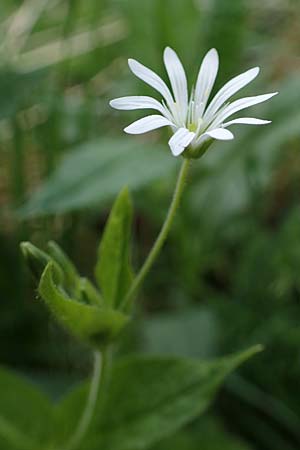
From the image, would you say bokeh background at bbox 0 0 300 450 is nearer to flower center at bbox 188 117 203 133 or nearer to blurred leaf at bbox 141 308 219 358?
blurred leaf at bbox 141 308 219 358

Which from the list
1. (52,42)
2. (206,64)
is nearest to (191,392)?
(206,64)

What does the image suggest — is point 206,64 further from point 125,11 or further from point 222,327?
point 125,11

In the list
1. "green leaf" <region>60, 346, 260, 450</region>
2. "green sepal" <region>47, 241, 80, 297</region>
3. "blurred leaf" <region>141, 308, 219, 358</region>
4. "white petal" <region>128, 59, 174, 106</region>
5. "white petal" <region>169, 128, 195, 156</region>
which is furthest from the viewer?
"blurred leaf" <region>141, 308, 219, 358</region>

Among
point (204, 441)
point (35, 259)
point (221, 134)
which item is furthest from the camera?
point (204, 441)

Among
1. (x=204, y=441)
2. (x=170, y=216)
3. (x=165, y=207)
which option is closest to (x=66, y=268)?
(x=170, y=216)

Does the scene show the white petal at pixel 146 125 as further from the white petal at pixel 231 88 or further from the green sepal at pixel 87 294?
the green sepal at pixel 87 294

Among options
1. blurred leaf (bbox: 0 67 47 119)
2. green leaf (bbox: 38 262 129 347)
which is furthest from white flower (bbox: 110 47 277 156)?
blurred leaf (bbox: 0 67 47 119)

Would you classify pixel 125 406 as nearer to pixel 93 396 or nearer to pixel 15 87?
pixel 93 396
